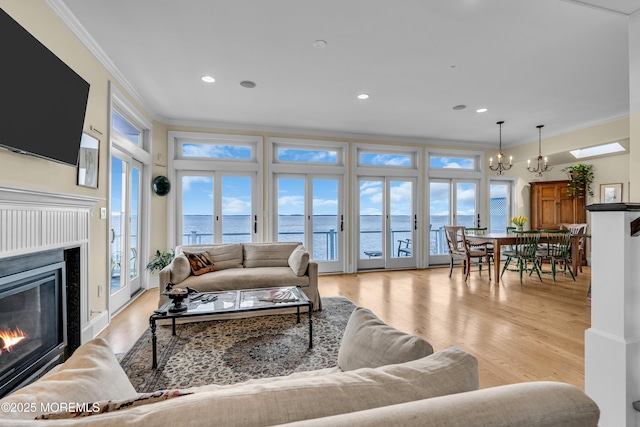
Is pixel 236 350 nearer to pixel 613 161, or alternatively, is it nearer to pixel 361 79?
pixel 361 79

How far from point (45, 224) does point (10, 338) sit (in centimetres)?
75

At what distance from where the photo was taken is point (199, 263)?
146 inches

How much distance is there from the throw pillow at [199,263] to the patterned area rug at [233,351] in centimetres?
68

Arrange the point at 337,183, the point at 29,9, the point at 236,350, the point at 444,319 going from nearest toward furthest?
the point at 29,9 → the point at 236,350 → the point at 444,319 → the point at 337,183

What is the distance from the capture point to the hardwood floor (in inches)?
91.6

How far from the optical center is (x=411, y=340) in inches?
39.7

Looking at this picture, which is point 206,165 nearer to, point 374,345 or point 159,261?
point 159,261

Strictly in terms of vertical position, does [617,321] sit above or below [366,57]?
below

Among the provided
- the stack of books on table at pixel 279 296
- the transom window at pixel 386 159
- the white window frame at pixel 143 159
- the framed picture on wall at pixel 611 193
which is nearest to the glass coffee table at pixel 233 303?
the stack of books on table at pixel 279 296

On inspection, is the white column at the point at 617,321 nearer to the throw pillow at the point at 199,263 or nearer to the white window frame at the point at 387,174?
the throw pillow at the point at 199,263

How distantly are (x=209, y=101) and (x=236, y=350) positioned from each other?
3.35 metres

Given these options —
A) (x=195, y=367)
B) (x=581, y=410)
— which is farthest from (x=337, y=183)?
(x=581, y=410)

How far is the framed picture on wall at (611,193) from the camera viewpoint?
19.0 ft

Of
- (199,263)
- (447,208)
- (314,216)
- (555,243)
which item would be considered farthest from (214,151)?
(555,243)
